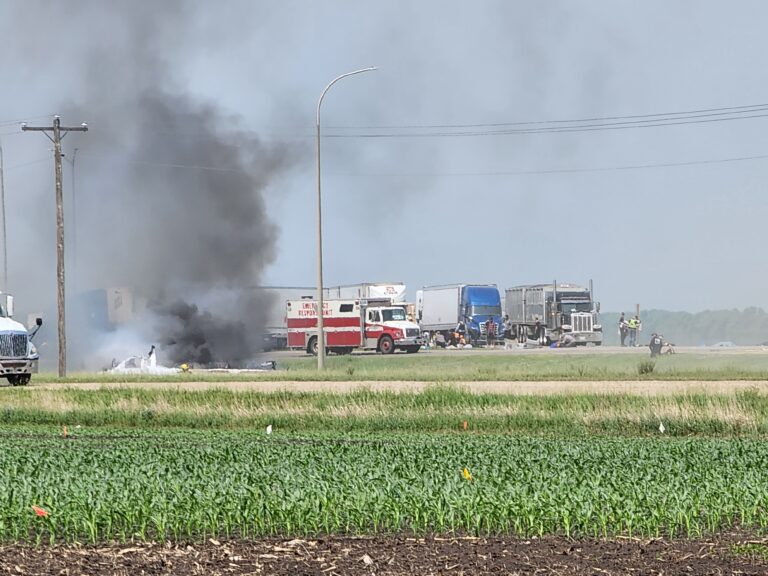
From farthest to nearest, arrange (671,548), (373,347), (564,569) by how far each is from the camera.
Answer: (373,347), (671,548), (564,569)

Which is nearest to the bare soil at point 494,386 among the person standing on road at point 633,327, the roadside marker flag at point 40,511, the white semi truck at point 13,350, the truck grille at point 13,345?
the white semi truck at point 13,350

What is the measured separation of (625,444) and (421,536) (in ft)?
29.9

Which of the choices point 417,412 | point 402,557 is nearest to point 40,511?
point 402,557

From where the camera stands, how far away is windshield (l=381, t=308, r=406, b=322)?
65.8 m

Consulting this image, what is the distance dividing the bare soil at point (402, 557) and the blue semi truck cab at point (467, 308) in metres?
61.4

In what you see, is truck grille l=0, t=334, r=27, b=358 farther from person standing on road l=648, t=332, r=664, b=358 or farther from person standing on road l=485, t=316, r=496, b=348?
person standing on road l=485, t=316, r=496, b=348

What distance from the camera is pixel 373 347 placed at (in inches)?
2603

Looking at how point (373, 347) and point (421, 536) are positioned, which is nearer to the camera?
point (421, 536)

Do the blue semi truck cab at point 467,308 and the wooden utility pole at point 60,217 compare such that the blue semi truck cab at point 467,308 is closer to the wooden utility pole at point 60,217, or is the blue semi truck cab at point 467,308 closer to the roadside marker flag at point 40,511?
the wooden utility pole at point 60,217

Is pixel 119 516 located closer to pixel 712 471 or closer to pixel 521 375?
pixel 712 471

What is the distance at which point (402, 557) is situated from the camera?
1075 cm

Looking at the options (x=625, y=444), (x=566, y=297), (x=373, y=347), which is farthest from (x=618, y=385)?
(x=566, y=297)

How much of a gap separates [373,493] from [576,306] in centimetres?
6047

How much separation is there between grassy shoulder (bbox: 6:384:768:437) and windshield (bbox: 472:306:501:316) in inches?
1747
